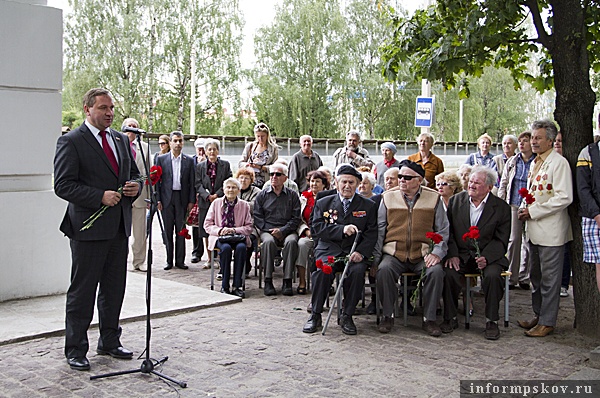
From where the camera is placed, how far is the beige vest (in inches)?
277

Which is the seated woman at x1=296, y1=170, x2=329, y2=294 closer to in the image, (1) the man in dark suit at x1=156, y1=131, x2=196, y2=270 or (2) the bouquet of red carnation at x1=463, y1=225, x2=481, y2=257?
(1) the man in dark suit at x1=156, y1=131, x2=196, y2=270

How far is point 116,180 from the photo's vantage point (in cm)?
549

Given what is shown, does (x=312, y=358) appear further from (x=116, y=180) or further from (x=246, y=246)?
(x=246, y=246)

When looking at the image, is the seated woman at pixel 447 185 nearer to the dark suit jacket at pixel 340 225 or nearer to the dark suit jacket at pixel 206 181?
the dark suit jacket at pixel 340 225

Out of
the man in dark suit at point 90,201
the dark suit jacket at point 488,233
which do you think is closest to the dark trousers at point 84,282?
Answer: the man in dark suit at point 90,201

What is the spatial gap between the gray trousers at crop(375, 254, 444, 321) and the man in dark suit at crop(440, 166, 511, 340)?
0.16 meters

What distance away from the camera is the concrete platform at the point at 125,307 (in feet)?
20.7

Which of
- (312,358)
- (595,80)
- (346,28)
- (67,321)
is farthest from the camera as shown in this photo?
(346,28)

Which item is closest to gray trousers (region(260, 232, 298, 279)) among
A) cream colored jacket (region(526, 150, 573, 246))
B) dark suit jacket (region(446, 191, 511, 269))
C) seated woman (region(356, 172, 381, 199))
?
seated woman (region(356, 172, 381, 199))

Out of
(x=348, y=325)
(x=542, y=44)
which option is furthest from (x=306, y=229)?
(x=542, y=44)

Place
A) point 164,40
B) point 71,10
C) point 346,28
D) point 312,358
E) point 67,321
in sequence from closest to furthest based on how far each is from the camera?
point 67,321 < point 312,358 < point 71,10 < point 164,40 < point 346,28

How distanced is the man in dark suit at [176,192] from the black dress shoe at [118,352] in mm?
4375

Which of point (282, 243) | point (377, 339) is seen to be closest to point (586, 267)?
point (377, 339)

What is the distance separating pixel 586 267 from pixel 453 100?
129ft
